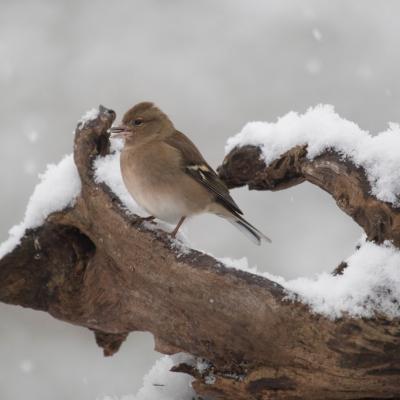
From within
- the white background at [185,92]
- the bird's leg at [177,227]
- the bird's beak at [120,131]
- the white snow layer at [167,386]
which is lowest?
the white snow layer at [167,386]

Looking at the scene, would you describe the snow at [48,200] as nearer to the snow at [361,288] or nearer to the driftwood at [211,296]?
the driftwood at [211,296]

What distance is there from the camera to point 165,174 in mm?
4934

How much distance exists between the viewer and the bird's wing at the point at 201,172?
4953 millimetres

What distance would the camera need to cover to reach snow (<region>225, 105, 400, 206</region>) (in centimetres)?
376

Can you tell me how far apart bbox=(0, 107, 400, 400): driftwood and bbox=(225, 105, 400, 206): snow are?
0.05 metres

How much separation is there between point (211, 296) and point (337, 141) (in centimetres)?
102

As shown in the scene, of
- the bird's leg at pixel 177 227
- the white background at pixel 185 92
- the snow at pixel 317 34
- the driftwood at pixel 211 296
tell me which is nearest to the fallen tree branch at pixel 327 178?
the driftwood at pixel 211 296

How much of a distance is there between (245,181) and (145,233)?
0.88 m

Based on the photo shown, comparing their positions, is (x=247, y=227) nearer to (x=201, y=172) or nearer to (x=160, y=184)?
(x=201, y=172)

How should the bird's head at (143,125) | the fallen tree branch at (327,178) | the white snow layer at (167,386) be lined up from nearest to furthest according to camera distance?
the fallen tree branch at (327,178) < the white snow layer at (167,386) < the bird's head at (143,125)

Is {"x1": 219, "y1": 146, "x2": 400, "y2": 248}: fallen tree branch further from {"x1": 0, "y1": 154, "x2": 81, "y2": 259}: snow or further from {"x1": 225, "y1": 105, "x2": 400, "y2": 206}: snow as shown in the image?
{"x1": 0, "y1": 154, "x2": 81, "y2": 259}: snow

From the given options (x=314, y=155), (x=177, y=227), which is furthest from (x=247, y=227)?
(x=314, y=155)

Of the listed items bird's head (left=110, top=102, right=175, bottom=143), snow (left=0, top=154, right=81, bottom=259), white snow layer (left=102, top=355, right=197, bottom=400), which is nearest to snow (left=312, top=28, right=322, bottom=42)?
bird's head (left=110, top=102, right=175, bottom=143)

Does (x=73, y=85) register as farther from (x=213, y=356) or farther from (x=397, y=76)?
(x=213, y=356)
